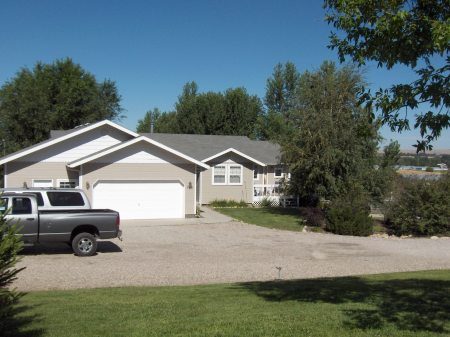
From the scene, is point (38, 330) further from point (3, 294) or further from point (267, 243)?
point (267, 243)

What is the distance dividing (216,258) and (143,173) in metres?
10.6

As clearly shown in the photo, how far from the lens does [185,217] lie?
87.7ft

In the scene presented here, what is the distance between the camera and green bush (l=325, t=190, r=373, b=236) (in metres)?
23.4

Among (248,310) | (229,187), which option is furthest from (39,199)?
(229,187)

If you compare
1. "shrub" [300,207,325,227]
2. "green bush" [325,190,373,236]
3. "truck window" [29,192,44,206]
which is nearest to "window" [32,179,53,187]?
"truck window" [29,192,44,206]

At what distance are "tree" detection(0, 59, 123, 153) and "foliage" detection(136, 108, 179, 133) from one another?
27.9ft

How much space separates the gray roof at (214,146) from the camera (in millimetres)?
36003

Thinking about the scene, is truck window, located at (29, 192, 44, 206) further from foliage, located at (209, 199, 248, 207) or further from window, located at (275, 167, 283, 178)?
window, located at (275, 167, 283, 178)

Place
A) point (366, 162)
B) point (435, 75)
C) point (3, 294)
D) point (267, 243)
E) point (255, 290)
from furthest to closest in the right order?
point (366, 162) < point (267, 243) < point (255, 290) < point (435, 75) < point (3, 294)

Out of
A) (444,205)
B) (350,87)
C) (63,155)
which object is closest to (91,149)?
(63,155)

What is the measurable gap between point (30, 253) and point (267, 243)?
27.9 feet

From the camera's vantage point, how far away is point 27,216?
14828mm

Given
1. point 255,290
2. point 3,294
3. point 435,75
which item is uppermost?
point 435,75

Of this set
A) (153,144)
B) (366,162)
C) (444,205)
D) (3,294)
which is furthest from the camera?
(366,162)
